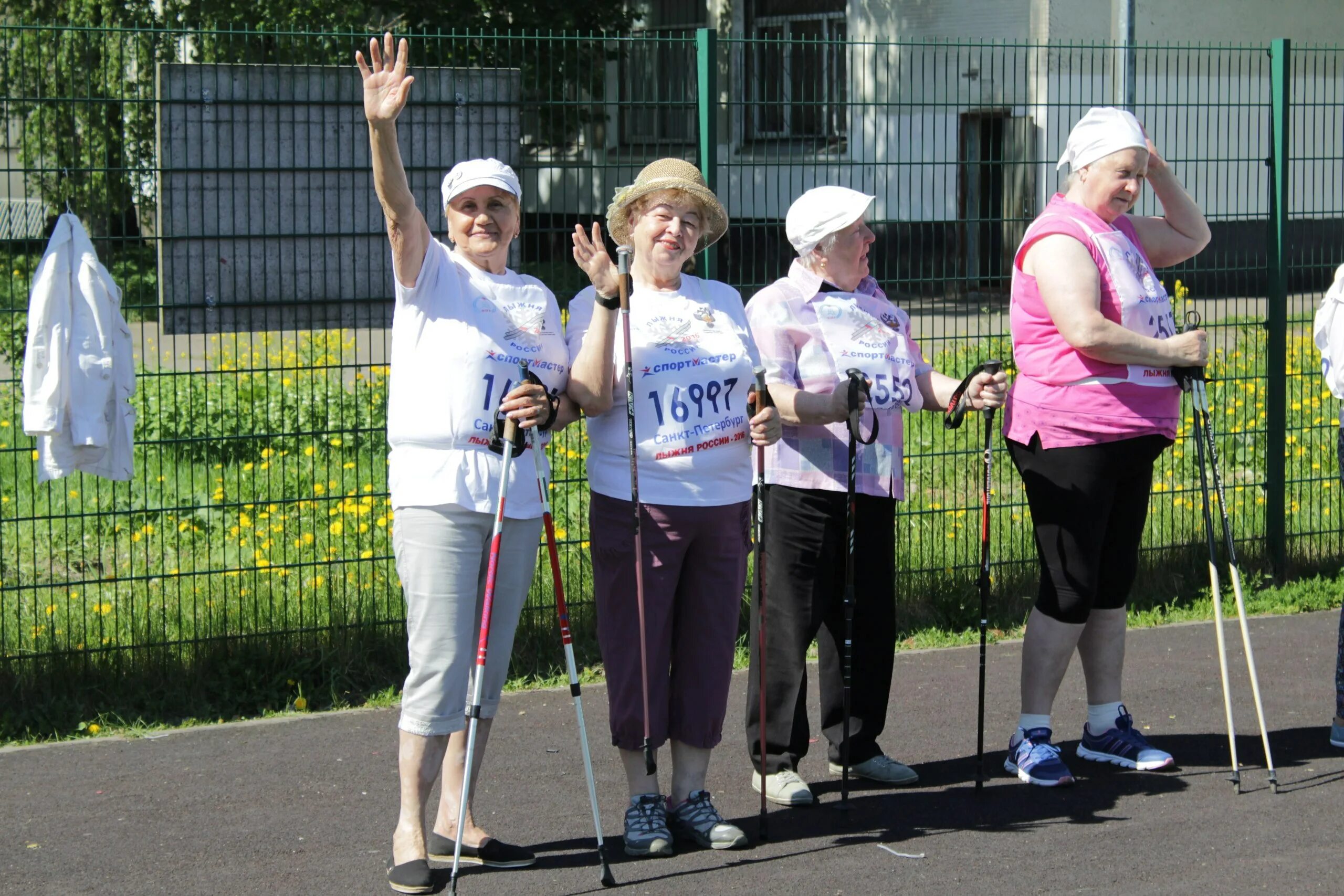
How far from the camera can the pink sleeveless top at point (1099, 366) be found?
5043 mm

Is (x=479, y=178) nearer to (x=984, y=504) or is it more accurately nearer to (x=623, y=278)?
(x=623, y=278)

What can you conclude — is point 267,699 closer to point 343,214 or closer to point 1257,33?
point 343,214

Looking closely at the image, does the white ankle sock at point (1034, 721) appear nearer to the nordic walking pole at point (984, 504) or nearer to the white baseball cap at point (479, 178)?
the nordic walking pole at point (984, 504)

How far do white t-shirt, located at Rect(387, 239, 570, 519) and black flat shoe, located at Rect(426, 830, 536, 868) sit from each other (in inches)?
39.6

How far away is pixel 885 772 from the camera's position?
5.25 m

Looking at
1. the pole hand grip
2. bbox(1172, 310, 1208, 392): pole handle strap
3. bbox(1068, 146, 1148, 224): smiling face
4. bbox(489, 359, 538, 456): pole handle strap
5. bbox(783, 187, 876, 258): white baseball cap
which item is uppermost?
bbox(1068, 146, 1148, 224): smiling face

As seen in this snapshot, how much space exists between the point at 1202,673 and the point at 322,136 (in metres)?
4.26

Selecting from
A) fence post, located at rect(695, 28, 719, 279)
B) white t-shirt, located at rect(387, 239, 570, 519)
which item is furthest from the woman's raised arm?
fence post, located at rect(695, 28, 719, 279)

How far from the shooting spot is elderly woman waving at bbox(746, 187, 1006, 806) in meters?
4.98

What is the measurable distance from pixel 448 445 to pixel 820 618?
150 cm

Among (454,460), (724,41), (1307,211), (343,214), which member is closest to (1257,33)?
(1307,211)

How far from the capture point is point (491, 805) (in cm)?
508

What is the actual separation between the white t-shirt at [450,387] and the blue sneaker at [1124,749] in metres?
2.35

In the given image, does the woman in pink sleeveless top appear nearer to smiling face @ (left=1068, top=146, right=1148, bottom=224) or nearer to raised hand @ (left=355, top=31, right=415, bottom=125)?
smiling face @ (left=1068, top=146, right=1148, bottom=224)
